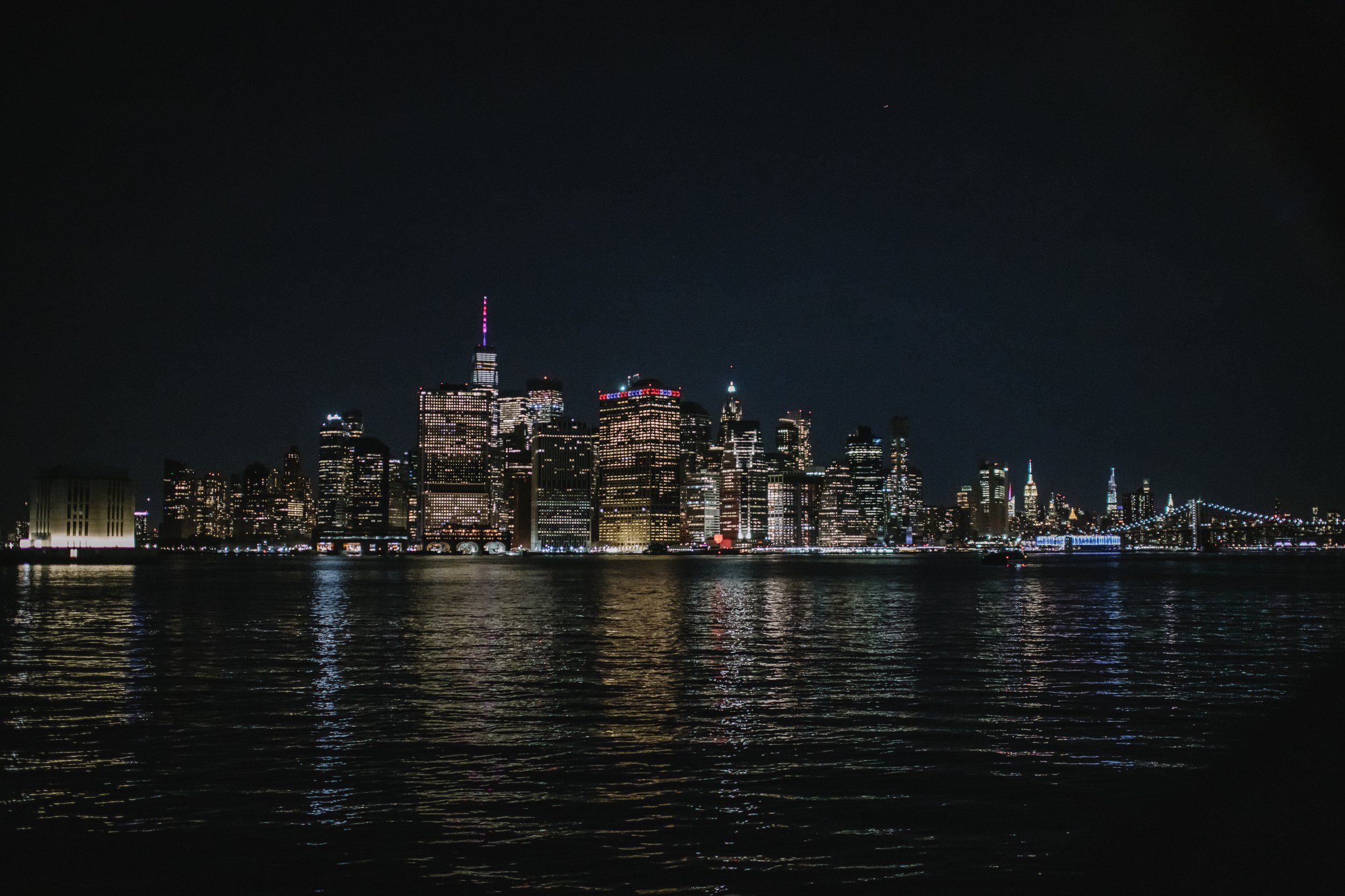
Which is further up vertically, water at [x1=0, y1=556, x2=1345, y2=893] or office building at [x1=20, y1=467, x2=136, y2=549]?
office building at [x1=20, y1=467, x2=136, y2=549]

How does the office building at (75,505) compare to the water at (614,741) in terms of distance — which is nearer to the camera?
the water at (614,741)

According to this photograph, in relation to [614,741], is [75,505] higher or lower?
higher

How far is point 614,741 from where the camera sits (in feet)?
72.6

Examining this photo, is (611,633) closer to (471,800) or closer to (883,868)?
(471,800)

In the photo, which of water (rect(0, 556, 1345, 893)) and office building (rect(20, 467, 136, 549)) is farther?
office building (rect(20, 467, 136, 549))

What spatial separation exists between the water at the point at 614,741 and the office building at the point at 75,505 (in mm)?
156047

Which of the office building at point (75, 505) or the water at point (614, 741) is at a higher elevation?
the office building at point (75, 505)

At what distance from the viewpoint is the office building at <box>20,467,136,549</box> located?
193 meters

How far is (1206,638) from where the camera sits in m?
45.7

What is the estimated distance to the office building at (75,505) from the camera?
19300cm

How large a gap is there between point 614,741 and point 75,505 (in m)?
199

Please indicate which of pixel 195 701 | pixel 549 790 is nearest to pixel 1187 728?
pixel 549 790

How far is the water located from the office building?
512 feet

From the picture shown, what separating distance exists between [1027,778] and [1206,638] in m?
31.4
